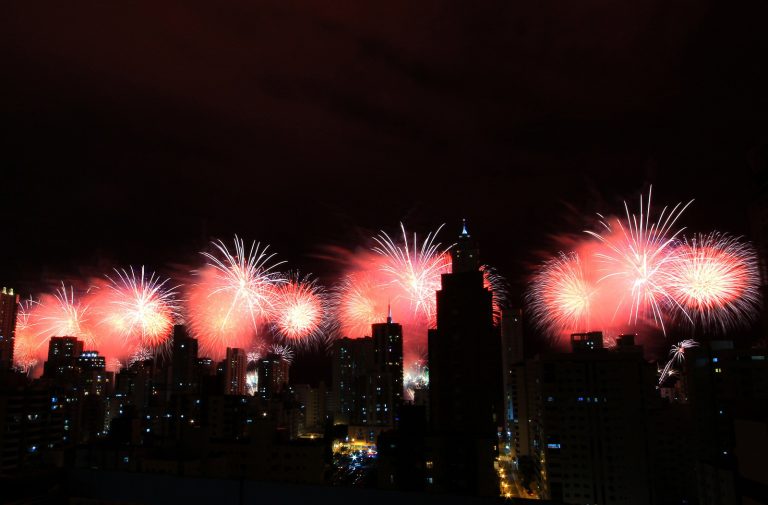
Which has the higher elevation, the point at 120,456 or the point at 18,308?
the point at 18,308

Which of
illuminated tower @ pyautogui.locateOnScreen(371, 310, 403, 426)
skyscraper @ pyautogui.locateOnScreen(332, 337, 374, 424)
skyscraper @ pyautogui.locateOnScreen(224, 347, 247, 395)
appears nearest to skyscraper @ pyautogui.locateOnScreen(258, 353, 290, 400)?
skyscraper @ pyautogui.locateOnScreen(224, 347, 247, 395)

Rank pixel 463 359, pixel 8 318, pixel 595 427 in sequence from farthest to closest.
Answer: pixel 8 318
pixel 595 427
pixel 463 359

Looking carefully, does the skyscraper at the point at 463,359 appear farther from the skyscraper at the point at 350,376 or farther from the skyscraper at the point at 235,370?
the skyscraper at the point at 235,370

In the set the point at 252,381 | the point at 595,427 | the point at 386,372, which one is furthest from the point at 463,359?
the point at 252,381

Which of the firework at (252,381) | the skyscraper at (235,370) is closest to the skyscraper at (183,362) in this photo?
the skyscraper at (235,370)

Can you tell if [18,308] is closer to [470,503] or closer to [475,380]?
[475,380]

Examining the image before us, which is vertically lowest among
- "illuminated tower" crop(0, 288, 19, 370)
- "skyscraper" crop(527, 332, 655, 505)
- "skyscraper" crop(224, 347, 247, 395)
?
"skyscraper" crop(527, 332, 655, 505)

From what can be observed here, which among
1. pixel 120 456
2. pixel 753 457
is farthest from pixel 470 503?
pixel 120 456

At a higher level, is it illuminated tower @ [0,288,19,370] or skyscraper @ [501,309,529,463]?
illuminated tower @ [0,288,19,370]

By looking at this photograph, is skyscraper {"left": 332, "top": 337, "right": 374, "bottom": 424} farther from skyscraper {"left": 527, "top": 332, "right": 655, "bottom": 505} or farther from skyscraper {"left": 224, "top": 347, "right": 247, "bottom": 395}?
skyscraper {"left": 527, "top": 332, "right": 655, "bottom": 505}

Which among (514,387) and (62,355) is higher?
(62,355)

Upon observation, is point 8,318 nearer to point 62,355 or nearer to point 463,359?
point 62,355
